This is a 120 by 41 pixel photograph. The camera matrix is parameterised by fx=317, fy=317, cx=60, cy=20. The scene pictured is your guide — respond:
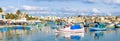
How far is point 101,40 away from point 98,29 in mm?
31061

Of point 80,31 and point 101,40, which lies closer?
point 101,40

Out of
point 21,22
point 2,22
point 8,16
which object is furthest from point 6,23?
point 8,16

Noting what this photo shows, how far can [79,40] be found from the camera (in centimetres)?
4738

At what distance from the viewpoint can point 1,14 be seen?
366ft

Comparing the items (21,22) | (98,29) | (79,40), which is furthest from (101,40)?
(21,22)

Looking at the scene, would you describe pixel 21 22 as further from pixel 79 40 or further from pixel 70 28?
pixel 79 40

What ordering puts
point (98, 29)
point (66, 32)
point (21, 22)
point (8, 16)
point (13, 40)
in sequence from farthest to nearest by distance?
point (8, 16)
point (21, 22)
point (98, 29)
point (66, 32)
point (13, 40)

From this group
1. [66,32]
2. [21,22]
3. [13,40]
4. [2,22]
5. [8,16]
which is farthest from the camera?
[8,16]

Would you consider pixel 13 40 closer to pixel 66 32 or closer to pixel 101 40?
pixel 101 40

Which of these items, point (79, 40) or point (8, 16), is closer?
point (79, 40)

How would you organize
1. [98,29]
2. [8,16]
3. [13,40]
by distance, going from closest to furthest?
[13,40] < [98,29] < [8,16]

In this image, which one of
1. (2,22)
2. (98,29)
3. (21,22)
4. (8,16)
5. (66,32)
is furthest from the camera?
(8,16)

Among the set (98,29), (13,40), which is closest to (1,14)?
(98,29)

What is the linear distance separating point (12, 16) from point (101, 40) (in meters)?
85.8
